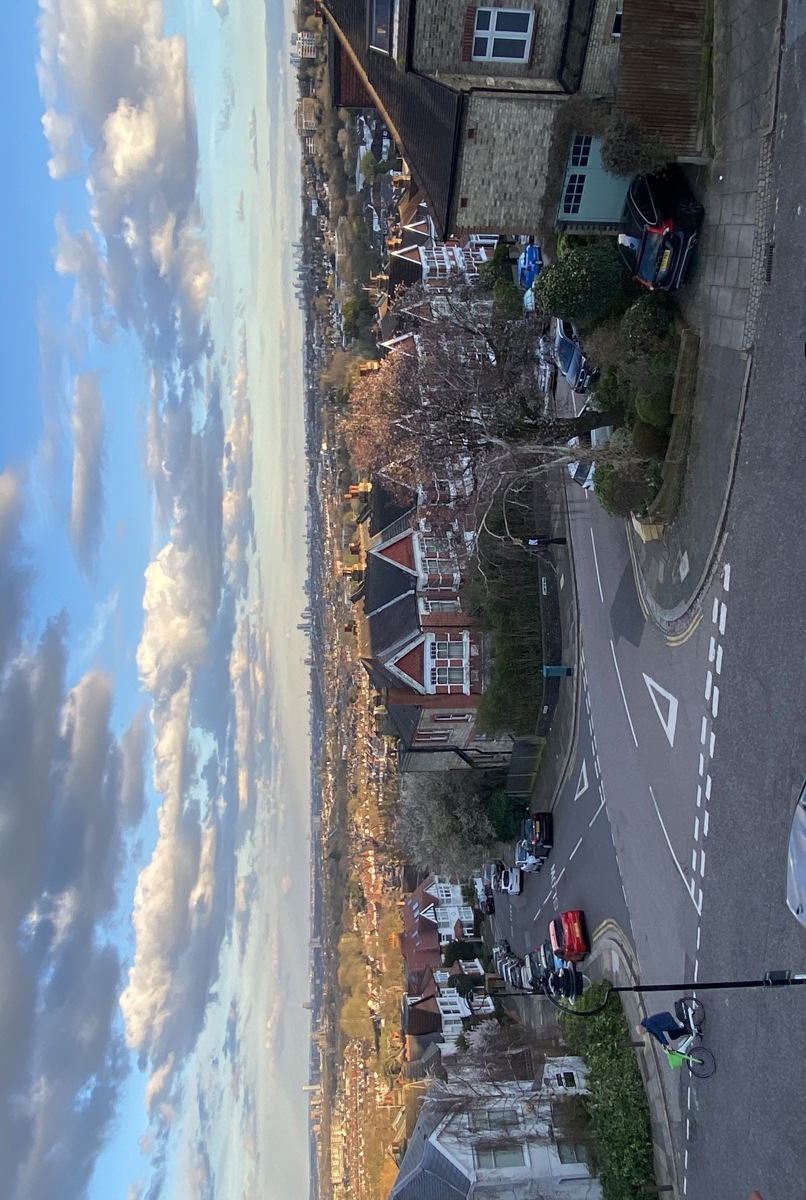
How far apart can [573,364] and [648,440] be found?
31.6 ft

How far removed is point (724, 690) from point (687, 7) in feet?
55.3

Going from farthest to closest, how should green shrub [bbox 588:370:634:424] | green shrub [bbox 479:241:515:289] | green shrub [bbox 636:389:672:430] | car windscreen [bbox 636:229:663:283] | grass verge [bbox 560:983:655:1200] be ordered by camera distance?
green shrub [bbox 479:241:515:289] < grass verge [bbox 560:983:655:1200] < green shrub [bbox 588:370:634:424] < green shrub [bbox 636:389:672:430] < car windscreen [bbox 636:229:663:283]

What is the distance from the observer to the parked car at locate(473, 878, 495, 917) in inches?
2112

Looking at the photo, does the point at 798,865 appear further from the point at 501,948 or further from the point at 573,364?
the point at 501,948

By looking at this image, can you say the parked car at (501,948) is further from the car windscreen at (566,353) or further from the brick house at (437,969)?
the car windscreen at (566,353)

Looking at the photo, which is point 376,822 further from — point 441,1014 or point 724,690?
point 724,690

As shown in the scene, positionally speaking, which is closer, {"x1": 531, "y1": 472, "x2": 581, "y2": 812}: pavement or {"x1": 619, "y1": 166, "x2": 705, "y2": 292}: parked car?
{"x1": 619, "y1": 166, "x2": 705, "y2": 292}: parked car

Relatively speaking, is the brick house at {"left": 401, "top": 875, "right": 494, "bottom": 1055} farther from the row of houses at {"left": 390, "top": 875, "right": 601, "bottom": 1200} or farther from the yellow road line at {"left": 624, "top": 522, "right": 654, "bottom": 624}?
the yellow road line at {"left": 624, "top": 522, "right": 654, "bottom": 624}

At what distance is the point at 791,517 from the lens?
1839 cm

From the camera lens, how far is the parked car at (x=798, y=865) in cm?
1534

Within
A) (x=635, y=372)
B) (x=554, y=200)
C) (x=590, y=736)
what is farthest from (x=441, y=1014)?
(x=554, y=200)

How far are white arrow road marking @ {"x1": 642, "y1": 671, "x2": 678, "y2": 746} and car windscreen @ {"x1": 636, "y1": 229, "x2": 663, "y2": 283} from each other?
12414mm

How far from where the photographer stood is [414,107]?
24.0 metres

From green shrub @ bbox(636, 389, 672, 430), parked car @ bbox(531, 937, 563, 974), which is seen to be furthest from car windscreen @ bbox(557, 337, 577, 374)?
parked car @ bbox(531, 937, 563, 974)
